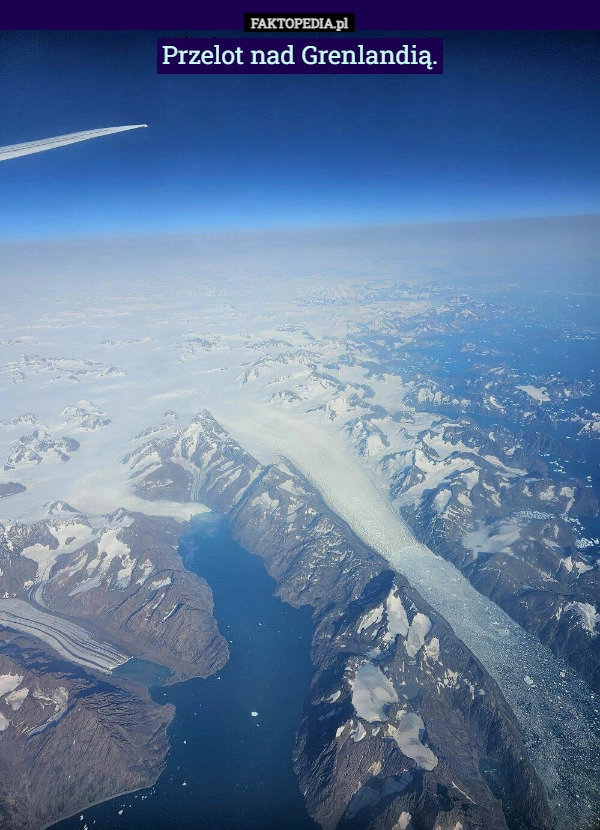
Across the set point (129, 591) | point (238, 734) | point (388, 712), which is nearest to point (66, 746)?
point (238, 734)

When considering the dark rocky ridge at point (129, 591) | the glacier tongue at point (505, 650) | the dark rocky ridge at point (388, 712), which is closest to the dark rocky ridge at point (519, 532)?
the glacier tongue at point (505, 650)

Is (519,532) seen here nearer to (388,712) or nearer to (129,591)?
(388,712)

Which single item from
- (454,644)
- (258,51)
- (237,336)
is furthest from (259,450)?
(237,336)

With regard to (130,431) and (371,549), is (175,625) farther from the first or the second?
(130,431)

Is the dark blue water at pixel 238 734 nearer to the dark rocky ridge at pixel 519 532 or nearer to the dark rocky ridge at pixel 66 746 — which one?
the dark rocky ridge at pixel 66 746

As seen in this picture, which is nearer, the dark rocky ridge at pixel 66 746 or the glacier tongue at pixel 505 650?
the dark rocky ridge at pixel 66 746

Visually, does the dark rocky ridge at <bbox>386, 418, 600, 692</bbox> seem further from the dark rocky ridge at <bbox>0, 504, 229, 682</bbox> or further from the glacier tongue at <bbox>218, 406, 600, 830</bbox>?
the dark rocky ridge at <bbox>0, 504, 229, 682</bbox>
